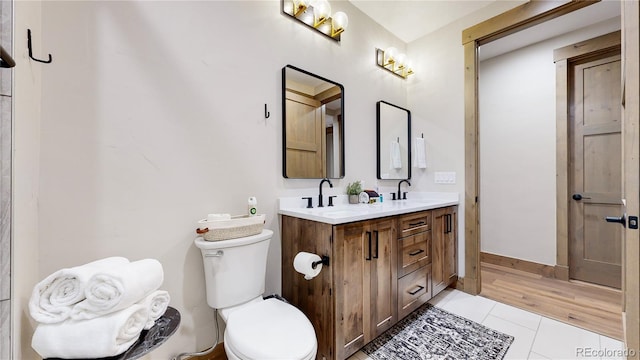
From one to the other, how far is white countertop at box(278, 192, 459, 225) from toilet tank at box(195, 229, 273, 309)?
34 cm

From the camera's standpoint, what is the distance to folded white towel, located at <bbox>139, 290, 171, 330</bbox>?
92 cm

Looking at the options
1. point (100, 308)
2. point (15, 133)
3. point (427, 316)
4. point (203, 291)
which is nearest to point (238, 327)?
point (203, 291)

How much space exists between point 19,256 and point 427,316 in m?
2.29

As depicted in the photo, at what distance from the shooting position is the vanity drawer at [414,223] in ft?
5.66

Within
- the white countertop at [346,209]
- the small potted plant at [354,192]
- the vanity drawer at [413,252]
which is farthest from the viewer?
the small potted plant at [354,192]

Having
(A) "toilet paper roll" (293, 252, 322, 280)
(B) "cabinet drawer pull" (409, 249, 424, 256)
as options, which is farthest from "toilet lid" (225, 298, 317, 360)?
(B) "cabinet drawer pull" (409, 249, 424, 256)

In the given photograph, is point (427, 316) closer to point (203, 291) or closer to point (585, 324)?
point (585, 324)

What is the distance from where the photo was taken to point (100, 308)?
2.60ft

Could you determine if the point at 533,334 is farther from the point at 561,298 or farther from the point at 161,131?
the point at 161,131

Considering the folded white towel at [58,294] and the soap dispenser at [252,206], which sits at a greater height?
the soap dispenser at [252,206]

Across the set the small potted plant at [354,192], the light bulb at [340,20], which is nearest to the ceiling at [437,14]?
the light bulb at [340,20]

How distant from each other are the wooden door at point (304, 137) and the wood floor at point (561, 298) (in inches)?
79.6

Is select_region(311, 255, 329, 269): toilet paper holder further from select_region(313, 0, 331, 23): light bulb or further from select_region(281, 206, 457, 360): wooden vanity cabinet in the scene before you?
select_region(313, 0, 331, 23): light bulb

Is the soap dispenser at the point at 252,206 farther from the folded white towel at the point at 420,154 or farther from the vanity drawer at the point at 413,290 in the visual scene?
the folded white towel at the point at 420,154
